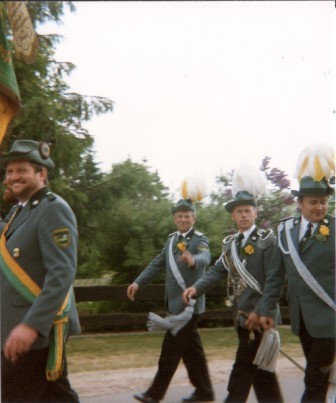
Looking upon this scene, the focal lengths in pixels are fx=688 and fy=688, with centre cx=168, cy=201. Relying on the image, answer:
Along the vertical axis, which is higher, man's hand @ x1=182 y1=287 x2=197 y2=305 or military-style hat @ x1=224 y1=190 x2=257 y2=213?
military-style hat @ x1=224 y1=190 x2=257 y2=213

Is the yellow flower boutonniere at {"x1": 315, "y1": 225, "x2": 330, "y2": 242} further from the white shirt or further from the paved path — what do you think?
the paved path

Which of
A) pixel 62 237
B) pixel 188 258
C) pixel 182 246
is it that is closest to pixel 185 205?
pixel 182 246

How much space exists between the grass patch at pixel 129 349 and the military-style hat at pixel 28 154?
9.60ft

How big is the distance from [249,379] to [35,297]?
66.0 inches

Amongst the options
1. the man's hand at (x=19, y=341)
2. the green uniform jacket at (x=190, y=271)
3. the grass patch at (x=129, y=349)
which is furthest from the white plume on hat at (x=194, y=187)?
the man's hand at (x=19, y=341)

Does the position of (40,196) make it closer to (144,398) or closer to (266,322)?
(266,322)

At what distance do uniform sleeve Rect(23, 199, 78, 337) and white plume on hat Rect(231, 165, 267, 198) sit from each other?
1626 millimetres

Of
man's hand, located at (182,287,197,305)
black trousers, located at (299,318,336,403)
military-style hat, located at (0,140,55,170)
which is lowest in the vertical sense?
black trousers, located at (299,318,336,403)

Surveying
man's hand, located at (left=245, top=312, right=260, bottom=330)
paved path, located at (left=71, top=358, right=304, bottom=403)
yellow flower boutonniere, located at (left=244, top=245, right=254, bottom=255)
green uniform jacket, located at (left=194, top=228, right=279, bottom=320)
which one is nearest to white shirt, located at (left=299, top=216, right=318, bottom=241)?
green uniform jacket, located at (left=194, top=228, right=279, bottom=320)

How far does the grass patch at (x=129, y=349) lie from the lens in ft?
20.2

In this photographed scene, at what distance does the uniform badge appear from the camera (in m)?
3.27

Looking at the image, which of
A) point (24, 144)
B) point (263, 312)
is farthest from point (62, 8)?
point (263, 312)

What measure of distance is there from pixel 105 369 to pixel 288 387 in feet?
5.15

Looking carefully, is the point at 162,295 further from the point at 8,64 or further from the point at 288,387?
the point at 8,64
